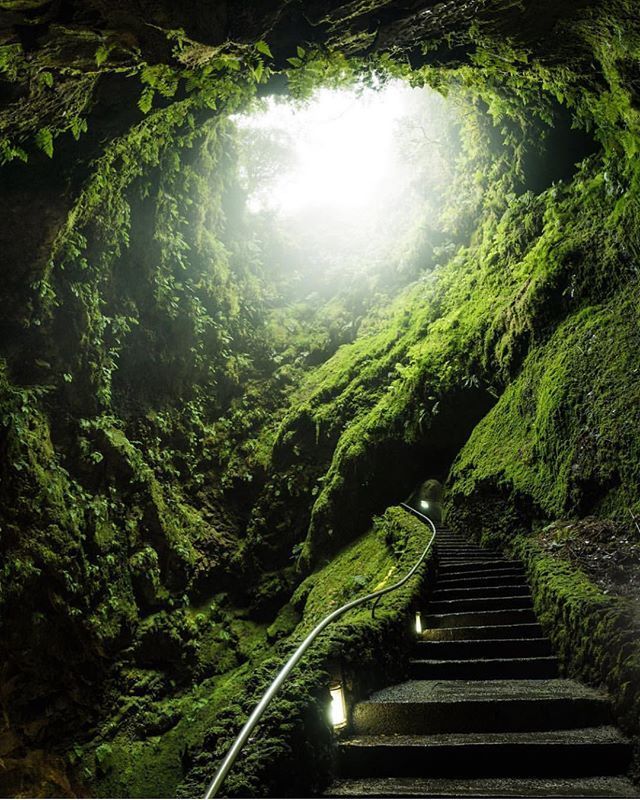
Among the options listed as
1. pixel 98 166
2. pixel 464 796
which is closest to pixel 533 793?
pixel 464 796

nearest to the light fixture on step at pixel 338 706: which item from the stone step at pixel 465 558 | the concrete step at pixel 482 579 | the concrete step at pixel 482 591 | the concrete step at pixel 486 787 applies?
the concrete step at pixel 486 787

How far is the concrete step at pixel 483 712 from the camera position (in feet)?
11.2

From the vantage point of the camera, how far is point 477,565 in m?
6.64

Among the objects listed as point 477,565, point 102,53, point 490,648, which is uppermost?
point 102,53

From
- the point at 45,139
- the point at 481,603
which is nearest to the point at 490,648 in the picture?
the point at 481,603

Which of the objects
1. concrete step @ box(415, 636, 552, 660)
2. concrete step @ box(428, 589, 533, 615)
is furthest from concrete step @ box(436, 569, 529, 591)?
concrete step @ box(415, 636, 552, 660)

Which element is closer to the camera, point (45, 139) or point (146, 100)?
point (146, 100)

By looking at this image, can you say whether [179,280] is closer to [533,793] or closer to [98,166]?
[98,166]

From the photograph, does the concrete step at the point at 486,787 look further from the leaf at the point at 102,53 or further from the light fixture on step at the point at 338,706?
the leaf at the point at 102,53

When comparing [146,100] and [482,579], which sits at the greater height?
[146,100]

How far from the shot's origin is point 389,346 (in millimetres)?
11945

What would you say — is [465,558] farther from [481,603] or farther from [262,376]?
[262,376]

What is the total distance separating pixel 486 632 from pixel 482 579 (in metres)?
1.19

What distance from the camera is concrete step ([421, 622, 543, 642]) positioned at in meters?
4.88
